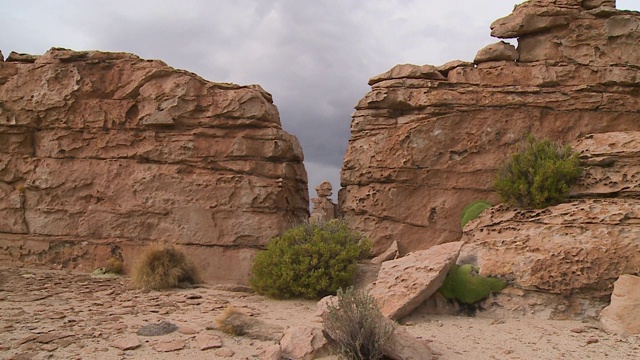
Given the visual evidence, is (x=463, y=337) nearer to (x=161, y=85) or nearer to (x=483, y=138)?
(x=483, y=138)

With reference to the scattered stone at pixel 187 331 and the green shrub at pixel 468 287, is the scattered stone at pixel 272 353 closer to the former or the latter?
the scattered stone at pixel 187 331

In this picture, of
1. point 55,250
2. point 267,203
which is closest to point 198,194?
point 267,203

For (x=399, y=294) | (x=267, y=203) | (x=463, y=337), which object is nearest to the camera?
(x=463, y=337)

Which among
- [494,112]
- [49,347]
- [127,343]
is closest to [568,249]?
[494,112]

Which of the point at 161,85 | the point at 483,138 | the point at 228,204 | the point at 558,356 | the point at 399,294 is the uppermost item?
the point at 161,85

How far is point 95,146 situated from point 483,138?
1129cm

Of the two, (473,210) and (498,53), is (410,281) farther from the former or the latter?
(498,53)

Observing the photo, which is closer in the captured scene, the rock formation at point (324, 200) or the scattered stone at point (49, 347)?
the scattered stone at point (49, 347)

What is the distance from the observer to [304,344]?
21.5 ft

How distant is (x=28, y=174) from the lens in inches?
555

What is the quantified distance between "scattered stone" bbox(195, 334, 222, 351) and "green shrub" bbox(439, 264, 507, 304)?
15.2 feet

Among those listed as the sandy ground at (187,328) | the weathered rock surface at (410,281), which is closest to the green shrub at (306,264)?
the sandy ground at (187,328)

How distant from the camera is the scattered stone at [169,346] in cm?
686

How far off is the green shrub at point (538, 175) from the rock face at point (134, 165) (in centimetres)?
597
